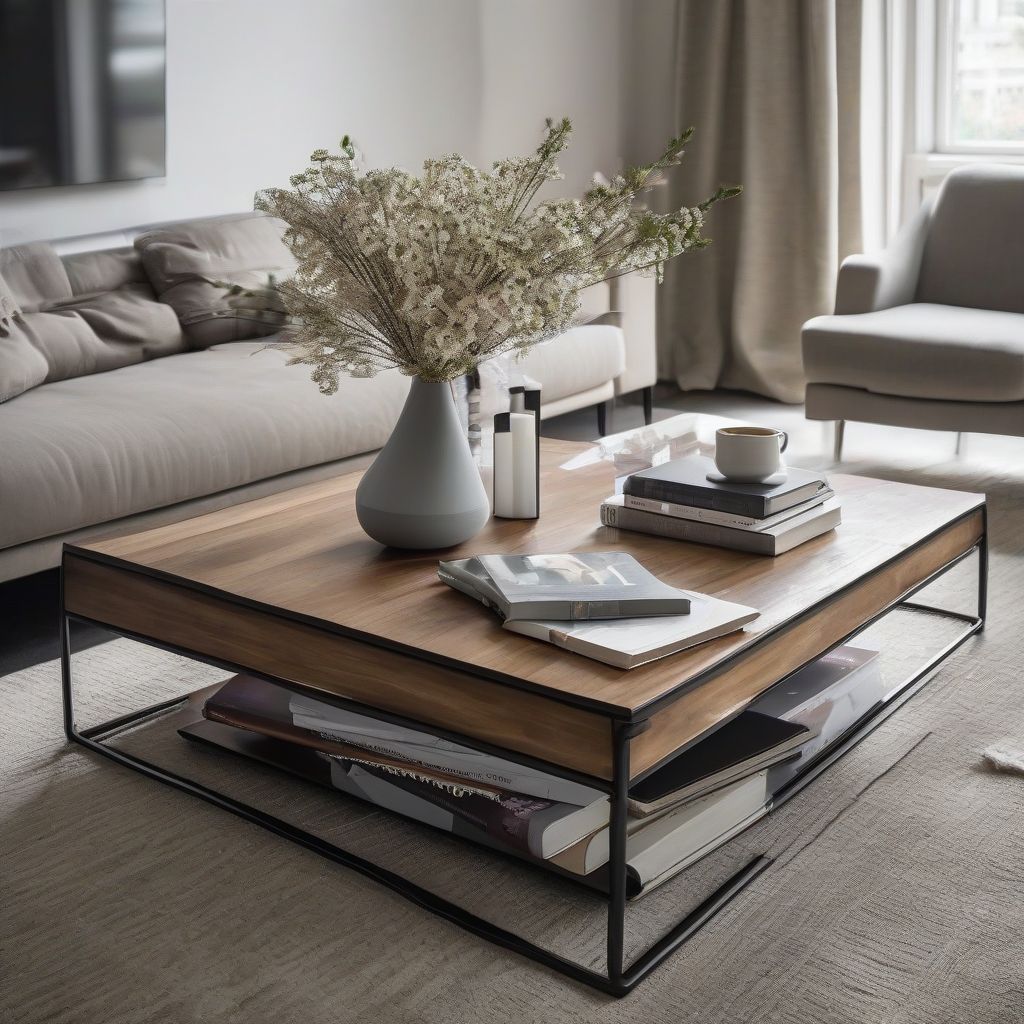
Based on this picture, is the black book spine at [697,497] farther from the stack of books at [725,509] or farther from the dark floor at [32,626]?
the dark floor at [32,626]

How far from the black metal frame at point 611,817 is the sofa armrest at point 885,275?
1.88 metres

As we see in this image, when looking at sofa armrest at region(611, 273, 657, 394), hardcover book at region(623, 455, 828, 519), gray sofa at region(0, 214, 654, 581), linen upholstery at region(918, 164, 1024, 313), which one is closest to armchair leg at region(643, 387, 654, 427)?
sofa armrest at region(611, 273, 657, 394)

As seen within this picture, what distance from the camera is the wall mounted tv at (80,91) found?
337 cm

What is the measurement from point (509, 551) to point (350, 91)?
2.82 m

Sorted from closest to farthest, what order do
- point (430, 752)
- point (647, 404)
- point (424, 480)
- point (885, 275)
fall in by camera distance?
1. point (430, 752)
2. point (424, 480)
3. point (885, 275)
4. point (647, 404)

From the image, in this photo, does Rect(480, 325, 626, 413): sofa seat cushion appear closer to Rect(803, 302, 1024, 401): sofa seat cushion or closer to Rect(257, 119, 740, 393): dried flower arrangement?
Rect(803, 302, 1024, 401): sofa seat cushion

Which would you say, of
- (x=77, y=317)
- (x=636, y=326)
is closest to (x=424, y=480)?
(x=77, y=317)

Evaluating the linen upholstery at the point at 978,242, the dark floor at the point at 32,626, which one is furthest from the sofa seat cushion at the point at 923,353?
the dark floor at the point at 32,626

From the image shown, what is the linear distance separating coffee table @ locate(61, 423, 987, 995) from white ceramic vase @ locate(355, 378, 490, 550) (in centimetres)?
5

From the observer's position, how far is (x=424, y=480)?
191 centimetres

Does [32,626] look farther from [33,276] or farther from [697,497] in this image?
[697,497]

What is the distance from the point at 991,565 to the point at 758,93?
101 inches

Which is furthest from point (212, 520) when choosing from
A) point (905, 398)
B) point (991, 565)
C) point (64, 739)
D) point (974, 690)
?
point (905, 398)

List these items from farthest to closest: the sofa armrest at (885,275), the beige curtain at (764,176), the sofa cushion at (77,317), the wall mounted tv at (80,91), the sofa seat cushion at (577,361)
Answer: the beige curtain at (764,176)
the sofa armrest at (885,275)
the sofa seat cushion at (577,361)
the wall mounted tv at (80,91)
the sofa cushion at (77,317)
